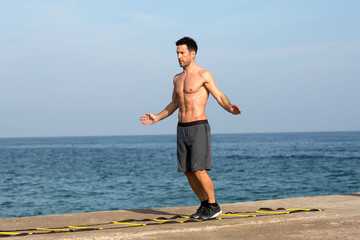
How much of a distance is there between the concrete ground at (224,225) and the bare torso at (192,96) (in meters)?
1.28

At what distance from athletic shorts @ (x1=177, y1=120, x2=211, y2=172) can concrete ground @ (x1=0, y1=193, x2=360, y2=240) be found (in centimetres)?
66

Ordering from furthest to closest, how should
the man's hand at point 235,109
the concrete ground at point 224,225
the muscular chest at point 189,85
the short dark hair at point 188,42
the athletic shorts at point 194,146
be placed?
the short dark hair at point 188,42 < the muscular chest at point 189,85 < the athletic shorts at point 194,146 < the man's hand at point 235,109 < the concrete ground at point 224,225

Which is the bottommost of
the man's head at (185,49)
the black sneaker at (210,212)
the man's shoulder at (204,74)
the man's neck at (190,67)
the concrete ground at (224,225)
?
the concrete ground at (224,225)

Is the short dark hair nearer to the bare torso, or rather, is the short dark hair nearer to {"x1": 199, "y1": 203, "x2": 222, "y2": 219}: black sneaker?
the bare torso

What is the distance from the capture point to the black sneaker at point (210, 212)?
6266mm

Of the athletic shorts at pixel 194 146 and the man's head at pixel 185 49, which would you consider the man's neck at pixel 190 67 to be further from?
the athletic shorts at pixel 194 146

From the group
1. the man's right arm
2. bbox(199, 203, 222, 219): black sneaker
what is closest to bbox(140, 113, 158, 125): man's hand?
the man's right arm

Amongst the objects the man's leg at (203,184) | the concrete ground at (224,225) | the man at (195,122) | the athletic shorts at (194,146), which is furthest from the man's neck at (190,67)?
the concrete ground at (224,225)

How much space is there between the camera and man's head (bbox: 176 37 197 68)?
639cm

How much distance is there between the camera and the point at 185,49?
6.39 metres

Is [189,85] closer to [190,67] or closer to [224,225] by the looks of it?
[190,67]

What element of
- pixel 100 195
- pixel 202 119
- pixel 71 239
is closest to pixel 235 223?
pixel 202 119

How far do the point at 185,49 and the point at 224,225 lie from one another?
2.18 meters

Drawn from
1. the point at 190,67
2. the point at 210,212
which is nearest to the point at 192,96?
the point at 190,67
